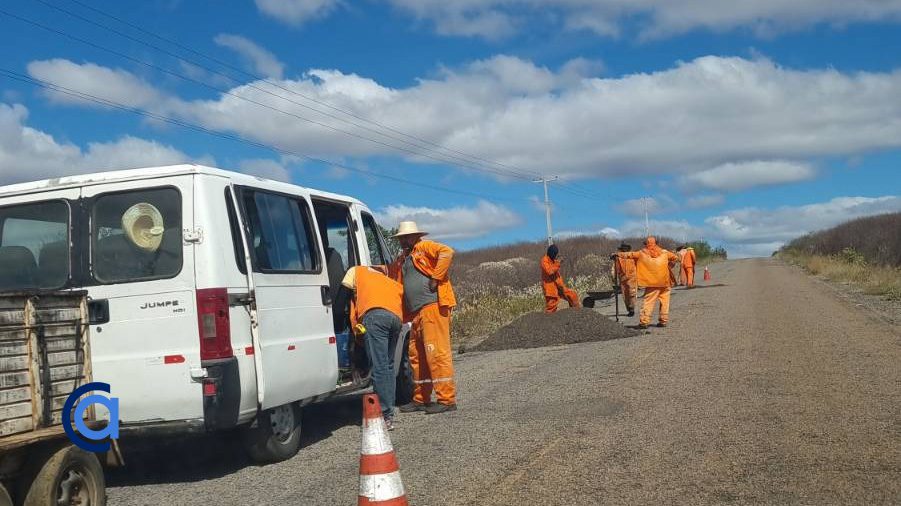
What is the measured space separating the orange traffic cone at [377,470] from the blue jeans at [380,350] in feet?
10.6

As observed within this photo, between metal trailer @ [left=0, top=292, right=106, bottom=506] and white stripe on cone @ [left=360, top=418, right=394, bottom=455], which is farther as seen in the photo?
metal trailer @ [left=0, top=292, right=106, bottom=506]

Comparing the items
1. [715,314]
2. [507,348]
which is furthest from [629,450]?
[715,314]

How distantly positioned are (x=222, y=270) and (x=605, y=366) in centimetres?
645

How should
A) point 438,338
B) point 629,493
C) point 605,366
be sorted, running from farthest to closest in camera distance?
point 605,366 → point 438,338 → point 629,493

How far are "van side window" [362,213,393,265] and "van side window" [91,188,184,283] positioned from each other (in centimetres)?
301

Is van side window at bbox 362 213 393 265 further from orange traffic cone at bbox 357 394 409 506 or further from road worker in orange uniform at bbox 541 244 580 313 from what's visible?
road worker in orange uniform at bbox 541 244 580 313

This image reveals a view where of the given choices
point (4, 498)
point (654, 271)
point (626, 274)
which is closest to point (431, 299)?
point (4, 498)

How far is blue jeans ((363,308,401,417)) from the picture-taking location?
7914 millimetres

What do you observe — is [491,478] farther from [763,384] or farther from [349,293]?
[763,384]

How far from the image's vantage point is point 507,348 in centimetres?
1475

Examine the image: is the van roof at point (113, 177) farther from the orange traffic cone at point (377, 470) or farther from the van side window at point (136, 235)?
the orange traffic cone at point (377, 470)

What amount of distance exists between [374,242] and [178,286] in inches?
135

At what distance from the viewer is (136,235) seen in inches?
240

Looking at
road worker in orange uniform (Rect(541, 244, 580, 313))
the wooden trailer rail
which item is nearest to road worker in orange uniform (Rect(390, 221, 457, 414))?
the wooden trailer rail
